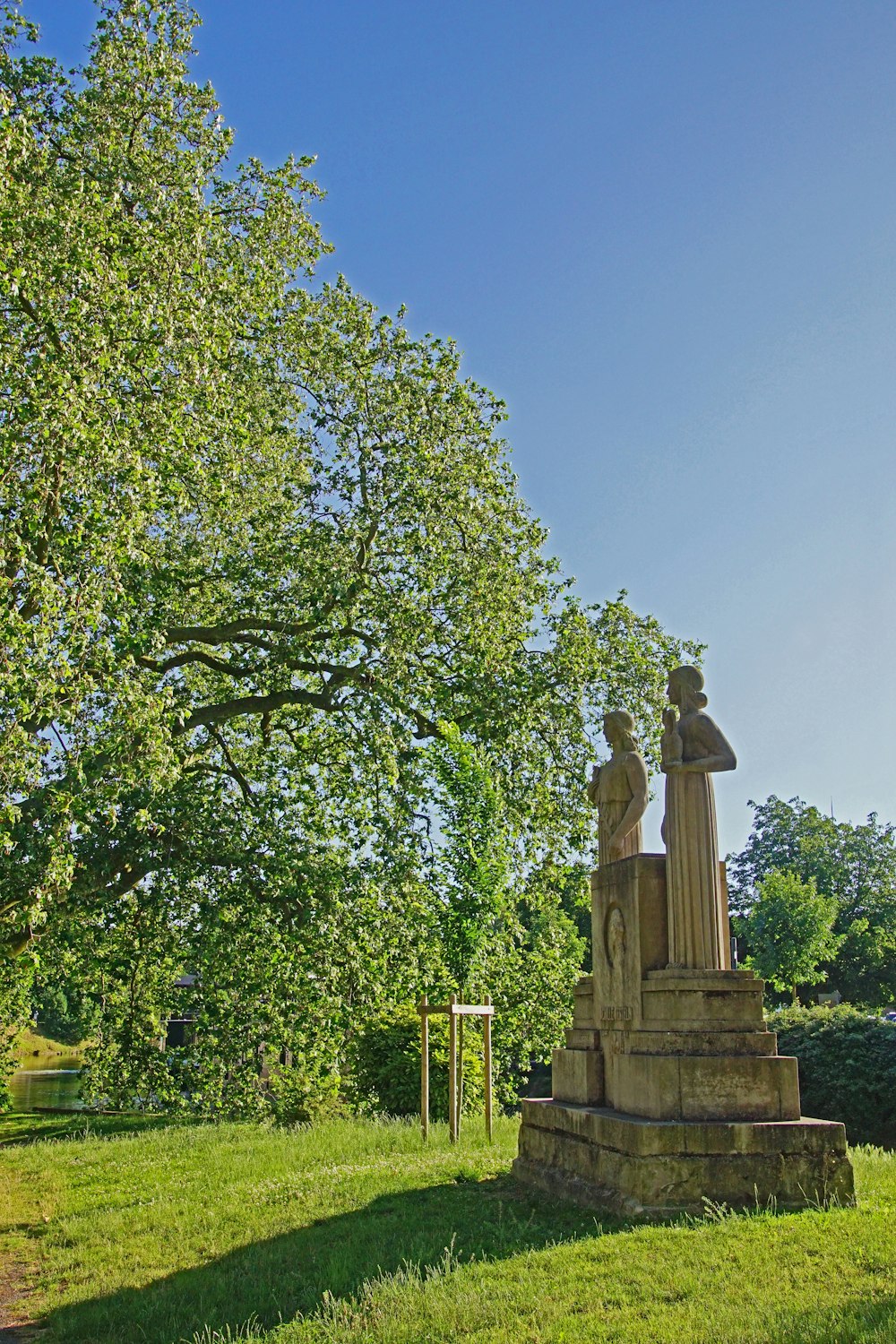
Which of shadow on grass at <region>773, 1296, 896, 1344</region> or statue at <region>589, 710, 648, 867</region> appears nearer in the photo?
shadow on grass at <region>773, 1296, 896, 1344</region>

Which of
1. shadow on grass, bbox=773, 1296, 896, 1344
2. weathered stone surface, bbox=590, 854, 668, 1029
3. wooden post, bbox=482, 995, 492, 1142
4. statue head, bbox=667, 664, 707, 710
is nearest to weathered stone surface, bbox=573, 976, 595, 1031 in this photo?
weathered stone surface, bbox=590, 854, 668, 1029

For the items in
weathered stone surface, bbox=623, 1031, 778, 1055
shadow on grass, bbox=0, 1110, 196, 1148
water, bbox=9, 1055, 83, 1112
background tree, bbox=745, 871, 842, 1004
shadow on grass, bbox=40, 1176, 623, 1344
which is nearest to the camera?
shadow on grass, bbox=40, 1176, 623, 1344

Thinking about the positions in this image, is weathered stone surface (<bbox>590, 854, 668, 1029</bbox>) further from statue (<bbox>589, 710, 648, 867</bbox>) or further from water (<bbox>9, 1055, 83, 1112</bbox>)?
water (<bbox>9, 1055, 83, 1112</bbox>)

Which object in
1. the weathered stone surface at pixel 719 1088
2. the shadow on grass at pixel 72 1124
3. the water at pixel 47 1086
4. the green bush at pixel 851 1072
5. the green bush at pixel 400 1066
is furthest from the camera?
the water at pixel 47 1086

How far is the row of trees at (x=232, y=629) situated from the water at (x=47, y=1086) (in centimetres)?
1208

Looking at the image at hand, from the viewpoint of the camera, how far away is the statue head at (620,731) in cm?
1192

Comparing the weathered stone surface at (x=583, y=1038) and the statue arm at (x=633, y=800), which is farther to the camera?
the statue arm at (x=633, y=800)

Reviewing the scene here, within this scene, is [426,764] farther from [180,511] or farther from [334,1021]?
[180,511]

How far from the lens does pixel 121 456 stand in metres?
10.1

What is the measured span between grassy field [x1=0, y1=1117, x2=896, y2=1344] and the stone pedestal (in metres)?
0.41

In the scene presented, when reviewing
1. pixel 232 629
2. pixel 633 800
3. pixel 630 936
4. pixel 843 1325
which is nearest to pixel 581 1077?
pixel 630 936

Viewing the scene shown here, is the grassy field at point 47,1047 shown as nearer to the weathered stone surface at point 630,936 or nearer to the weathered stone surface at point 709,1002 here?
the weathered stone surface at point 630,936

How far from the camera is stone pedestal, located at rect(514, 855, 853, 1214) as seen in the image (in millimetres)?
8453

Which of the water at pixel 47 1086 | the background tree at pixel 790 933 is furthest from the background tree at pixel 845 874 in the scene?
the water at pixel 47 1086
